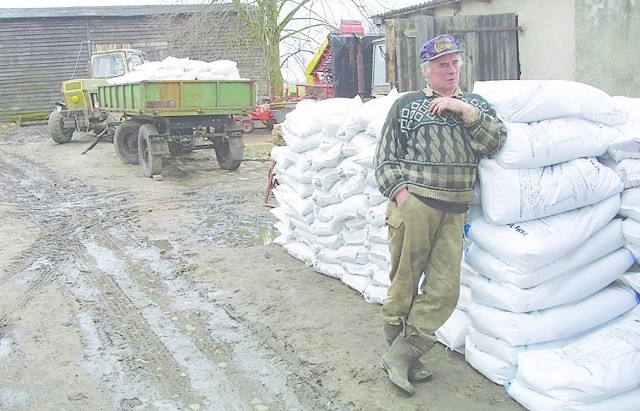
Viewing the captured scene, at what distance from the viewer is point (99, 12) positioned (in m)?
26.4

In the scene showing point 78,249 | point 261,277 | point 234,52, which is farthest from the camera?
point 234,52

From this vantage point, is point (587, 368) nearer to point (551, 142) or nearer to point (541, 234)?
point (541, 234)

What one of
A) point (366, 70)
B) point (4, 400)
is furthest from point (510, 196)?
point (366, 70)

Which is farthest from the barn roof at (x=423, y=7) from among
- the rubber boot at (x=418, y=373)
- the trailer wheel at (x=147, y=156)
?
the rubber boot at (x=418, y=373)

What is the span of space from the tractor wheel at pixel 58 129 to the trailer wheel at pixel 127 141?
4.33 meters

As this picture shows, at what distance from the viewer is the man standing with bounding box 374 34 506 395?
11.0 feet

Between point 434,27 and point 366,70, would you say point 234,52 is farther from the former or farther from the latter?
point 434,27

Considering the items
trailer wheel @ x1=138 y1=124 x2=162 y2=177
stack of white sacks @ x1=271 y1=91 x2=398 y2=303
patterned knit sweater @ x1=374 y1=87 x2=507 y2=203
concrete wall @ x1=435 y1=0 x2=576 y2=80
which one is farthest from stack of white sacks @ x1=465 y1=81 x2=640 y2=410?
trailer wheel @ x1=138 y1=124 x2=162 y2=177

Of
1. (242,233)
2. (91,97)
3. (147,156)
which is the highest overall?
(91,97)

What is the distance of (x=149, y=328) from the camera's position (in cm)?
460

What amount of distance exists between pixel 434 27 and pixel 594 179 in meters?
7.27

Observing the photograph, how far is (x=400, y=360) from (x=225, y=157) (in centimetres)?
882

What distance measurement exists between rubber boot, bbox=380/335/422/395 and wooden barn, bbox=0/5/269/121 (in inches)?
805

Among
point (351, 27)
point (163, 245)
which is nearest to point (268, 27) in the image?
point (351, 27)
